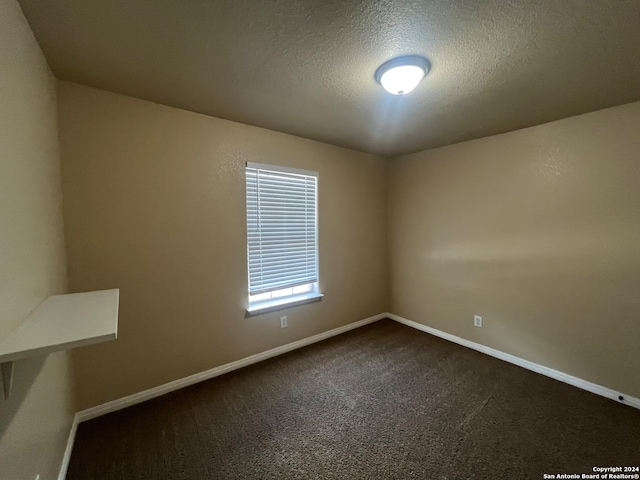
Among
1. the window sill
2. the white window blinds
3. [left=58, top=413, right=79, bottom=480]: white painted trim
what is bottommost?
[left=58, top=413, right=79, bottom=480]: white painted trim

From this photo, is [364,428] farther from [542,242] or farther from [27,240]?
[542,242]

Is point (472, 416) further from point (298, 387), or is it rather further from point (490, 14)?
point (490, 14)

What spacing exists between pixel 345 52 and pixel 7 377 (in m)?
2.00

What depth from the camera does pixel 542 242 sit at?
2.44 meters

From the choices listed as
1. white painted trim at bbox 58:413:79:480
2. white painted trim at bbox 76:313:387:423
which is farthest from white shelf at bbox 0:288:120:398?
white painted trim at bbox 76:313:387:423

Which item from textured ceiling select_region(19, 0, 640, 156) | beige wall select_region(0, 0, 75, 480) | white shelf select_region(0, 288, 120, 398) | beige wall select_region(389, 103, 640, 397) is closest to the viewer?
white shelf select_region(0, 288, 120, 398)

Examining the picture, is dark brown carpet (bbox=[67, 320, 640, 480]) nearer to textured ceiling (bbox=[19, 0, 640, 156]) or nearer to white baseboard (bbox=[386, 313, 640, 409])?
white baseboard (bbox=[386, 313, 640, 409])

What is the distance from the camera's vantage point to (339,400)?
2082 mm

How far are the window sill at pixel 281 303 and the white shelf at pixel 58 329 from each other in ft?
4.45

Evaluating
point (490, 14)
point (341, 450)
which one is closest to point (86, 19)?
point (490, 14)

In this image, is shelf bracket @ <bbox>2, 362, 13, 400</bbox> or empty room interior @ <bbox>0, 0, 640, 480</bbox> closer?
shelf bracket @ <bbox>2, 362, 13, 400</bbox>

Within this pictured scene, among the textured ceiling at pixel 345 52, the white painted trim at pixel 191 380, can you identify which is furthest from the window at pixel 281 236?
the textured ceiling at pixel 345 52

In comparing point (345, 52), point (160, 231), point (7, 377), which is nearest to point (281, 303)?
point (160, 231)

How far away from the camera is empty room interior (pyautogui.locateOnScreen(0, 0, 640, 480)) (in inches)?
47.1
